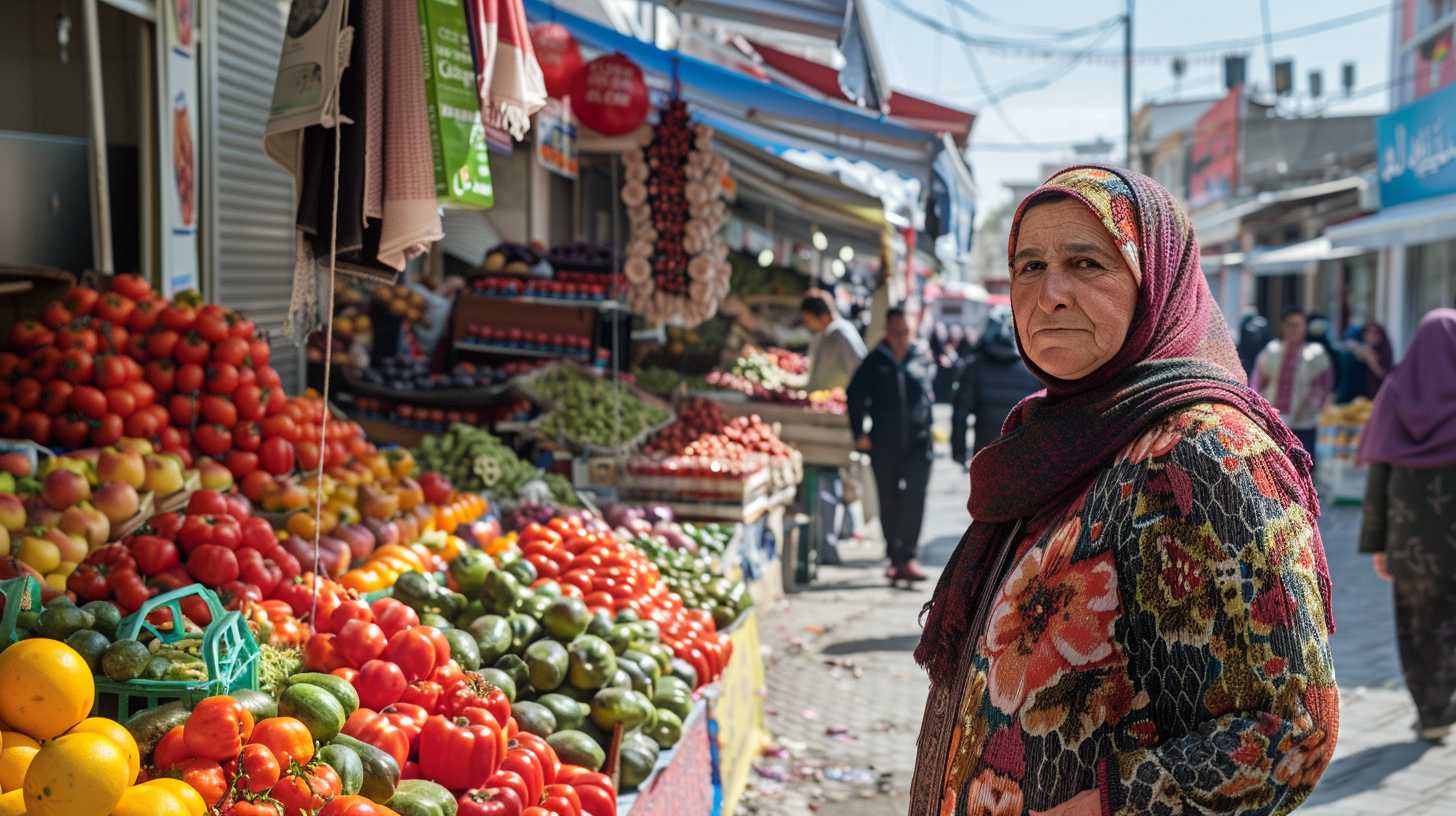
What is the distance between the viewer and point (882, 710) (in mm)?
7180

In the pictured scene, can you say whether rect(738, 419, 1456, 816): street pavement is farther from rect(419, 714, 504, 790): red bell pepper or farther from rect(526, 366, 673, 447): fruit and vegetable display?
rect(419, 714, 504, 790): red bell pepper

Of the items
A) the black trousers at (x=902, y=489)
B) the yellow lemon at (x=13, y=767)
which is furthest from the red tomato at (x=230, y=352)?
the black trousers at (x=902, y=489)

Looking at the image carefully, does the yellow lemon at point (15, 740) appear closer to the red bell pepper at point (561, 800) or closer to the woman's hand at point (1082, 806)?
the red bell pepper at point (561, 800)

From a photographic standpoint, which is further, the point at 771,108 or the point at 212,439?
the point at 771,108

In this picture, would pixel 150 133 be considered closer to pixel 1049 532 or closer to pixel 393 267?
pixel 393 267

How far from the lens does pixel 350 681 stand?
338 cm

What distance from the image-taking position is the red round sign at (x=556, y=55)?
719 centimetres

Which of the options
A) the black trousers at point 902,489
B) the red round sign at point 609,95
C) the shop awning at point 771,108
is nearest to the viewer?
the red round sign at point 609,95

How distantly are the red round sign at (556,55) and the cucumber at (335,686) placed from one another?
4.65 metres

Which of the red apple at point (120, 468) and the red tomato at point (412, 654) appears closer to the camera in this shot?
the red tomato at point (412, 654)

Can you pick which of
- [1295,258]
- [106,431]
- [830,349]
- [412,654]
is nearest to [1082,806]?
[412,654]

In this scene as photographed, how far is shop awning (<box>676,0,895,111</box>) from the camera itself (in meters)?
7.39

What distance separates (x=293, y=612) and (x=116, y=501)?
0.94 m

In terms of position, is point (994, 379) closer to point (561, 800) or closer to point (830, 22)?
point (830, 22)
